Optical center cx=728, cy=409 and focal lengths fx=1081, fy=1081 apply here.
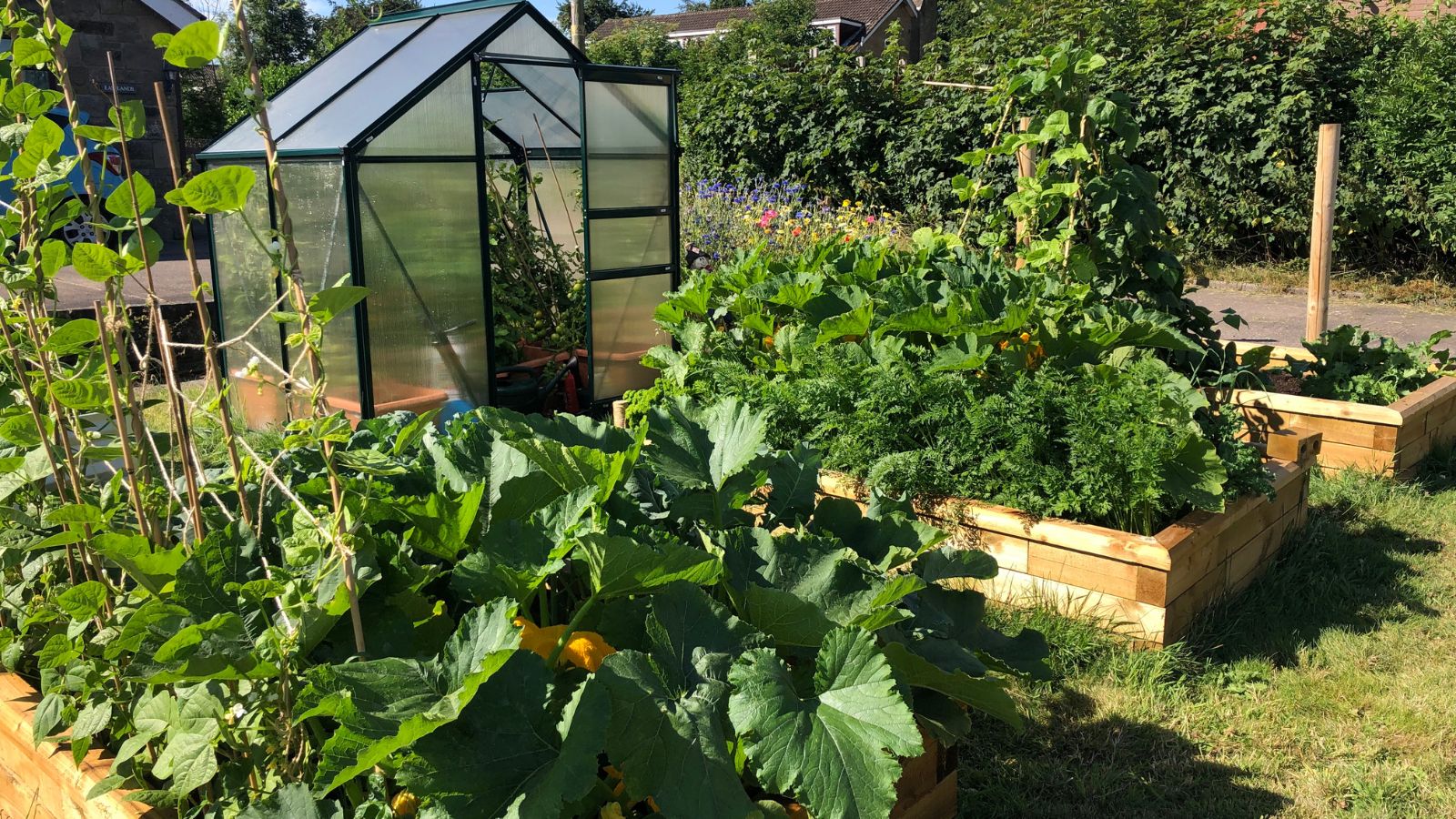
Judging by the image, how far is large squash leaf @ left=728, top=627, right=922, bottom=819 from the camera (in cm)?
127

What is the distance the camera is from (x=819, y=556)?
159 cm

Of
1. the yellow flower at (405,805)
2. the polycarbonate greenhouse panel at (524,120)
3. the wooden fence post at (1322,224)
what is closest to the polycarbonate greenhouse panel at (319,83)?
the polycarbonate greenhouse panel at (524,120)

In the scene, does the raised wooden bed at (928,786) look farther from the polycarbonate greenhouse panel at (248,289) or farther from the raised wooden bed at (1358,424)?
the polycarbonate greenhouse panel at (248,289)

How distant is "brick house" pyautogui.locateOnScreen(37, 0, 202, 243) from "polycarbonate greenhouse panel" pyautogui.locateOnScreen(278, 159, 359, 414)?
11831mm

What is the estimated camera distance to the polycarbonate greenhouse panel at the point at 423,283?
5.26 meters

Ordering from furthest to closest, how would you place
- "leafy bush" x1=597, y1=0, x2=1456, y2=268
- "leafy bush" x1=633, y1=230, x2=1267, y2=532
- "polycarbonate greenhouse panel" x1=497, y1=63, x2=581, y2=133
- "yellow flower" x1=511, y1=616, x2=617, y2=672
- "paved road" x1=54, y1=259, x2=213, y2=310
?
1. "leafy bush" x1=597, y1=0, x2=1456, y2=268
2. "paved road" x1=54, y1=259, x2=213, y2=310
3. "polycarbonate greenhouse panel" x1=497, y1=63, x2=581, y2=133
4. "leafy bush" x1=633, y1=230, x2=1267, y2=532
5. "yellow flower" x1=511, y1=616, x2=617, y2=672

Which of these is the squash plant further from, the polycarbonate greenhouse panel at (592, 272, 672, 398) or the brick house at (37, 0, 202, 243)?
the brick house at (37, 0, 202, 243)

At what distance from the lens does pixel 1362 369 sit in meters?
5.14

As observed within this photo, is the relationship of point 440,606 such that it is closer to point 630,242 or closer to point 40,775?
point 40,775

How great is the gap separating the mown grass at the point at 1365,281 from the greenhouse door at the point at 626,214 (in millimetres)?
6120

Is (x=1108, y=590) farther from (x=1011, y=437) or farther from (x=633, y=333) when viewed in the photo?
(x=633, y=333)

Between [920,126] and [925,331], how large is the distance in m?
9.47

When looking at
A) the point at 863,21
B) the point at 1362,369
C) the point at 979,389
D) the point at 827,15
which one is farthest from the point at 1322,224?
the point at 827,15

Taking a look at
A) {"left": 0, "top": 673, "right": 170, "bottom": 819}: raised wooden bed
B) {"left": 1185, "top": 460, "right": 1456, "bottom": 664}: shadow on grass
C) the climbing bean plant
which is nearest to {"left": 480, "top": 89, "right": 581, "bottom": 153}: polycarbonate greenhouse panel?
Result: {"left": 1185, "top": 460, "right": 1456, "bottom": 664}: shadow on grass
